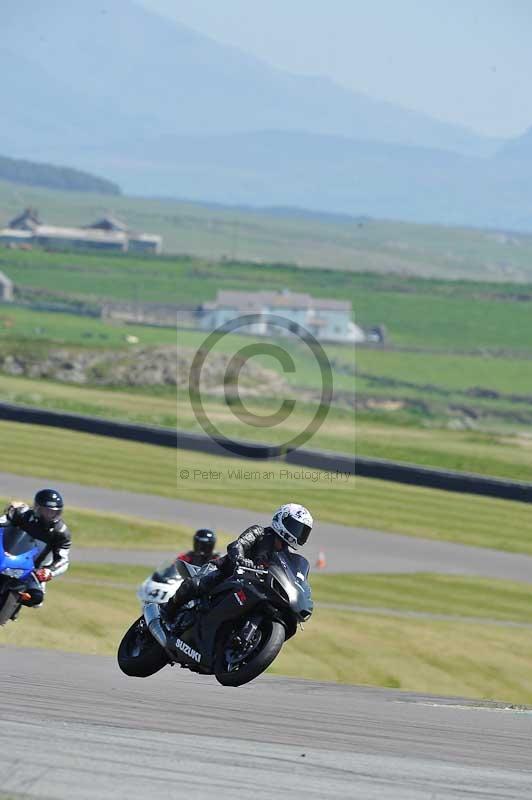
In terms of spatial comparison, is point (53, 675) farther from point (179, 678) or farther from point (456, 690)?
point (456, 690)

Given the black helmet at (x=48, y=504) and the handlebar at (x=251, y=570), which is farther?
the black helmet at (x=48, y=504)

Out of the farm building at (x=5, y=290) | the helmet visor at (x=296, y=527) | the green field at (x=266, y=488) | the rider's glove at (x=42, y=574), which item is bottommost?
the green field at (x=266, y=488)

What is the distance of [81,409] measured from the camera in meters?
69.6

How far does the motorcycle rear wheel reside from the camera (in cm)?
1351

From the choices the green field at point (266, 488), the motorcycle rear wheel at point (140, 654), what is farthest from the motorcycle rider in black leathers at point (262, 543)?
the green field at point (266, 488)

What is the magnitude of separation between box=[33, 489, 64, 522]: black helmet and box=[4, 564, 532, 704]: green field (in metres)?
4.97

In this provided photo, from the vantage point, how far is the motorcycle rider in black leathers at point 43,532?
1505 centimetres

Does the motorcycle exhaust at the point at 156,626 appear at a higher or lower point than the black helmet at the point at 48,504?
lower

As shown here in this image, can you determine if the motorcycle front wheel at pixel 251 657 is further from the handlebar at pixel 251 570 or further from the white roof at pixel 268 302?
the white roof at pixel 268 302

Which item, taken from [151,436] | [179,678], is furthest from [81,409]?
[179,678]

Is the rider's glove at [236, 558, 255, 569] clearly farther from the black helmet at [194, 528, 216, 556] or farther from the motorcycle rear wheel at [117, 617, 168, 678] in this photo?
the black helmet at [194, 528, 216, 556]

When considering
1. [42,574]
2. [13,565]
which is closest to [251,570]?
[13,565]

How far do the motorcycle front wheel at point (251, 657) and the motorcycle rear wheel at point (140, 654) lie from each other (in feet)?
4.46

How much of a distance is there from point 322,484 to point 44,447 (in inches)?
420
